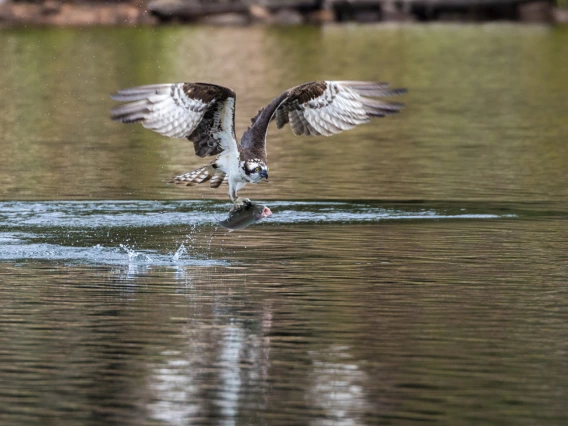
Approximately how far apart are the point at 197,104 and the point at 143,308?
2706mm

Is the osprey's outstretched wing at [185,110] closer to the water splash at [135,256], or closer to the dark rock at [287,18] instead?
the water splash at [135,256]

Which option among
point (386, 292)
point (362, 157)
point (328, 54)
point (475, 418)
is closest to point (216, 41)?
point (328, 54)

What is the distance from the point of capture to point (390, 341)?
10.3m

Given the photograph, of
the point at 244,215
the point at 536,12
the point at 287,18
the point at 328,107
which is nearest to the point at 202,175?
the point at 244,215

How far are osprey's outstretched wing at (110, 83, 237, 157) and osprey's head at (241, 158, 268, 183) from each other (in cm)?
27

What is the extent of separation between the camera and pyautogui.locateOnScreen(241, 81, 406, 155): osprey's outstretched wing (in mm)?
14789

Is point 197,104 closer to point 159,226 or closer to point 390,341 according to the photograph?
point 159,226

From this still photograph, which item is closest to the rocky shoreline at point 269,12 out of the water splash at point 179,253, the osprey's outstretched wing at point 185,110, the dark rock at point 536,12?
the dark rock at point 536,12

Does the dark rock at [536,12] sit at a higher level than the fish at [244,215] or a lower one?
lower

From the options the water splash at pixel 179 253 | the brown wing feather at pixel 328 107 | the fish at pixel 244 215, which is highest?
the brown wing feather at pixel 328 107

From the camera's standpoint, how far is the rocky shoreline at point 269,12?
204 ft

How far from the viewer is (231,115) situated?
45.2 feet

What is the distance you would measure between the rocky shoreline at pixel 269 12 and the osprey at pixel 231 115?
47125mm

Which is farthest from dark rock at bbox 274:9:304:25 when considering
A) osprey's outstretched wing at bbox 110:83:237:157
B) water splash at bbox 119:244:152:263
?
osprey's outstretched wing at bbox 110:83:237:157
